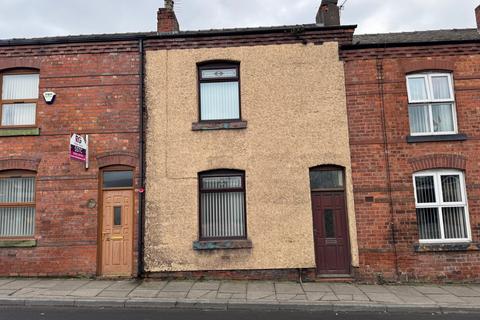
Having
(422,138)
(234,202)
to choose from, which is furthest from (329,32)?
(234,202)

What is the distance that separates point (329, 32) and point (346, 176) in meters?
3.80

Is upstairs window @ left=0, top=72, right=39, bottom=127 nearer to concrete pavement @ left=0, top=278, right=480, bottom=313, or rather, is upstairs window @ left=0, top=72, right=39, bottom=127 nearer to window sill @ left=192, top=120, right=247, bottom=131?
concrete pavement @ left=0, top=278, right=480, bottom=313

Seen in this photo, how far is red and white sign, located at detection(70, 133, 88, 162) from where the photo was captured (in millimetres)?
9406

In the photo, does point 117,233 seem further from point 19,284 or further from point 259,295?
point 259,295

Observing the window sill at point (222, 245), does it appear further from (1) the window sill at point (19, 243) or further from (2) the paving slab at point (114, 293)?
(1) the window sill at point (19, 243)

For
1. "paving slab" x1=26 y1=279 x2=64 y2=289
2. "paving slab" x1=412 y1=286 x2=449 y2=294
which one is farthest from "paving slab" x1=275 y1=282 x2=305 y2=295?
"paving slab" x1=26 y1=279 x2=64 y2=289

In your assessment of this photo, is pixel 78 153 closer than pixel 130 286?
No

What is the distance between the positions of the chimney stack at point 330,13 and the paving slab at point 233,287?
709 centimetres

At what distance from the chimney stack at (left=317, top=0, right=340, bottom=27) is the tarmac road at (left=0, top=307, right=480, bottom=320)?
7.35 meters

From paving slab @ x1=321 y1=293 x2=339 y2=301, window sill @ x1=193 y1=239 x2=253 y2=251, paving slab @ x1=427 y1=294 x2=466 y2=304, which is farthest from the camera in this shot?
window sill @ x1=193 y1=239 x2=253 y2=251

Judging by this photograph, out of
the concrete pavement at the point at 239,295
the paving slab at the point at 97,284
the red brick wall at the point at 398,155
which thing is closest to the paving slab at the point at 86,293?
the concrete pavement at the point at 239,295

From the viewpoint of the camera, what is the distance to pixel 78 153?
377 inches

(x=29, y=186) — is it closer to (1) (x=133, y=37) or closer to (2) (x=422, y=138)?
(1) (x=133, y=37)

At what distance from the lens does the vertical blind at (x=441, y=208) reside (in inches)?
377
